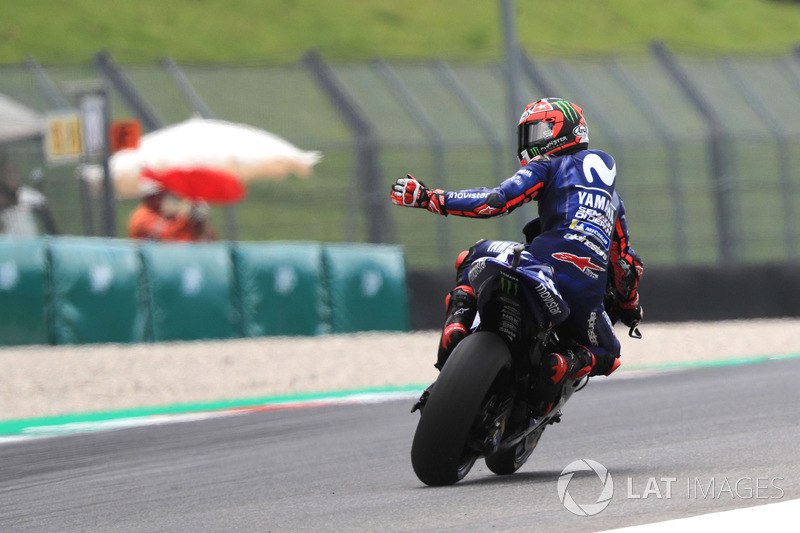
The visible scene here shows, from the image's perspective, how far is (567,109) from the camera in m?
6.17

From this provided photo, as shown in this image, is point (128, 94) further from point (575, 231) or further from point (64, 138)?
point (575, 231)

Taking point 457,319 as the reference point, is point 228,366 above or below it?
below

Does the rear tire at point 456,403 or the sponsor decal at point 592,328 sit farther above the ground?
the sponsor decal at point 592,328

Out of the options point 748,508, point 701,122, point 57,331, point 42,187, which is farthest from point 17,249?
point 701,122

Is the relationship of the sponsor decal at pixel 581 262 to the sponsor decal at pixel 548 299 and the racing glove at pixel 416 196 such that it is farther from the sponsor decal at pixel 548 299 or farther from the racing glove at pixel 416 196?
the racing glove at pixel 416 196

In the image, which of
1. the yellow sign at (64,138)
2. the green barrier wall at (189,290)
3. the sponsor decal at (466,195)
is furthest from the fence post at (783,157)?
the sponsor decal at (466,195)

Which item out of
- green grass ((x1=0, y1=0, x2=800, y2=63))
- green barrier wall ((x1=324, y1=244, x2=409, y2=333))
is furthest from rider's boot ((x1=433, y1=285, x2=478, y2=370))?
green grass ((x1=0, y1=0, x2=800, y2=63))

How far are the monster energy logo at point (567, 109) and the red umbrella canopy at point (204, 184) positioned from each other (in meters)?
11.5

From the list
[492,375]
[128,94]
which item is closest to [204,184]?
[128,94]

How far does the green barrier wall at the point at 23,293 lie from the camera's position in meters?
13.6

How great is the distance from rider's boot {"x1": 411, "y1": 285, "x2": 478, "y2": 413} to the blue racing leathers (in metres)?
0.07

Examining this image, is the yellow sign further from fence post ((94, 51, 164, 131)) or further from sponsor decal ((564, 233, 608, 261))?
sponsor decal ((564, 233, 608, 261))

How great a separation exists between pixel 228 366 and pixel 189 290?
161cm

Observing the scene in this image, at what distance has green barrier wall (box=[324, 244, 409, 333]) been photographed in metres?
16.3
